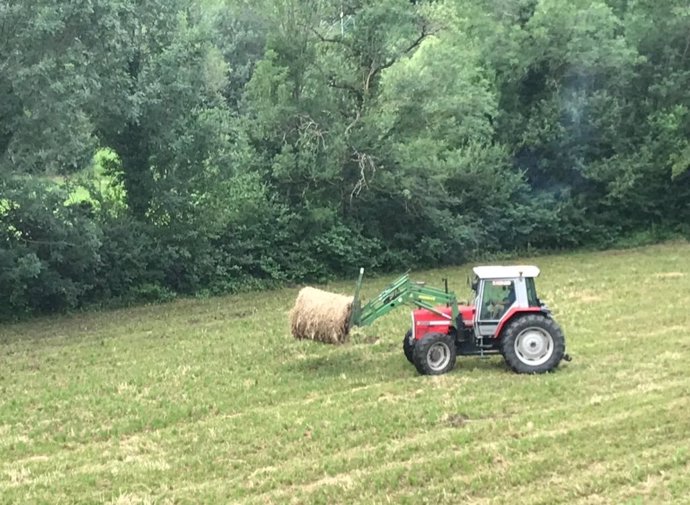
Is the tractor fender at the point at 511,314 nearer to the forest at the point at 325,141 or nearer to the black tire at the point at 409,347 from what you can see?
the black tire at the point at 409,347

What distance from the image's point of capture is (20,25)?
14227 mm

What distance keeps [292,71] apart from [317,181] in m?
2.69

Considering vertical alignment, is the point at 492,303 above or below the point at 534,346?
above

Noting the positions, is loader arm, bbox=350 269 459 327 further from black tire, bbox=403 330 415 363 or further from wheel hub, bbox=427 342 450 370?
black tire, bbox=403 330 415 363

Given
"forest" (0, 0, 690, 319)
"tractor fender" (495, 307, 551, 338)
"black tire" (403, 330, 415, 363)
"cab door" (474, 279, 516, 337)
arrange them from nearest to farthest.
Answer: "tractor fender" (495, 307, 551, 338)
"cab door" (474, 279, 516, 337)
"black tire" (403, 330, 415, 363)
"forest" (0, 0, 690, 319)

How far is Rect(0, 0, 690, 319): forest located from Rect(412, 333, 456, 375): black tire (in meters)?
7.94

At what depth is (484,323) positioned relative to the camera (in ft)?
35.3

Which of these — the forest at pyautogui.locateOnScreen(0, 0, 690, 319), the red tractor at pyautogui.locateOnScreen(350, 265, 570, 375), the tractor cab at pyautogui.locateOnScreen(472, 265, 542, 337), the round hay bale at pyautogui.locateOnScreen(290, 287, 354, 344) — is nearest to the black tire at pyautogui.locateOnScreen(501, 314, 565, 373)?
the red tractor at pyautogui.locateOnScreen(350, 265, 570, 375)

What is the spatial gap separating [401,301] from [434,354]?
2.68 feet

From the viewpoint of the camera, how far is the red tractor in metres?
10.6

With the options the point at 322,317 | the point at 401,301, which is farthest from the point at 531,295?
the point at 322,317

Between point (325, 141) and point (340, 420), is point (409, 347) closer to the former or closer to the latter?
point (340, 420)

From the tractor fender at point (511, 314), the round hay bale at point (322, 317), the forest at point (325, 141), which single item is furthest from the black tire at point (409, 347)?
the forest at point (325, 141)

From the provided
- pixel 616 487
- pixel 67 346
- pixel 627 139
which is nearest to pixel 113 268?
pixel 67 346
